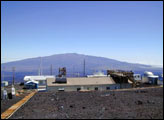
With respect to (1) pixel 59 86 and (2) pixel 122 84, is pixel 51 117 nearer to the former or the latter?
(1) pixel 59 86

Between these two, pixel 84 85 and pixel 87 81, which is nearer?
pixel 84 85

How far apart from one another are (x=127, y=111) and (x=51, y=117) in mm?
3844

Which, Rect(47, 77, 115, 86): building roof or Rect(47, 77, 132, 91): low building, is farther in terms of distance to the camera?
Rect(47, 77, 115, 86): building roof

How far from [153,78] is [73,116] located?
1300 inches

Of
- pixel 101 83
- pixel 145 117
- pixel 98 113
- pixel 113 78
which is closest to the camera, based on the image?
pixel 145 117

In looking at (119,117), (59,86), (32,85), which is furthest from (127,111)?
(32,85)

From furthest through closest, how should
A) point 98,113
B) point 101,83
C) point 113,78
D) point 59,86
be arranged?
1. point 113,78
2. point 101,83
3. point 59,86
4. point 98,113

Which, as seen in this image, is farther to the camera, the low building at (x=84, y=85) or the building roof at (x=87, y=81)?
the building roof at (x=87, y=81)

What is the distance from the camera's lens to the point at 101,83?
114ft

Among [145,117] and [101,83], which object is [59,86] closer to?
[101,83]

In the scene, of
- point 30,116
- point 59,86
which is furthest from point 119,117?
point 59,86

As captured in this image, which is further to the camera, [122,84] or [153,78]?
[153,78]

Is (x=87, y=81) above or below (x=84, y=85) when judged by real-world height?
above

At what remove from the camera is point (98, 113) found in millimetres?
10430
